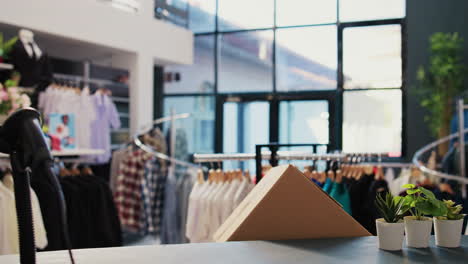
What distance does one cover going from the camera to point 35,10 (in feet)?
16.7

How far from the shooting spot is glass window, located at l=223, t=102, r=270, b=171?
298 inches

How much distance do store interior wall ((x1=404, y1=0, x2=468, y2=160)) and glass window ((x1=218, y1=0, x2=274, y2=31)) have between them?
6.72 ft

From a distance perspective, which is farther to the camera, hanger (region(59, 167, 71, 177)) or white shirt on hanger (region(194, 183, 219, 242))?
hanger (region(59, 167, 71, 177))

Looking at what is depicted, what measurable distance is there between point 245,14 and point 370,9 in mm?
1901

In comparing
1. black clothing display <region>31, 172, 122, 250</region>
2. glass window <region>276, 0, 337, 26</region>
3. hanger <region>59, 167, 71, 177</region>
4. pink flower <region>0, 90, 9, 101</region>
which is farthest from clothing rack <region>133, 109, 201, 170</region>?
glass window <region>276, 0, 337, 26</region>

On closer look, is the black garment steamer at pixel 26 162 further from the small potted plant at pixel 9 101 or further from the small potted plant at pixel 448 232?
the small potted plant at pixel 9 101

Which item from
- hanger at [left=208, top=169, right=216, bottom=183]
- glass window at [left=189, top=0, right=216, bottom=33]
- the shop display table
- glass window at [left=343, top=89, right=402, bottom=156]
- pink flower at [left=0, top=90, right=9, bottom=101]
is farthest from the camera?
glass window at [left=189, top=0, right=216, bottom=33]

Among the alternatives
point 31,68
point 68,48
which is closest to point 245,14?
point 68,48

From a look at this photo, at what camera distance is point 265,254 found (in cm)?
102

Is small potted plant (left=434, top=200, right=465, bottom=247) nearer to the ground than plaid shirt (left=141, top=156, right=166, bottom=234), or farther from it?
farther from it

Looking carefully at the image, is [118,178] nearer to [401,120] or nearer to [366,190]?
[366,190]

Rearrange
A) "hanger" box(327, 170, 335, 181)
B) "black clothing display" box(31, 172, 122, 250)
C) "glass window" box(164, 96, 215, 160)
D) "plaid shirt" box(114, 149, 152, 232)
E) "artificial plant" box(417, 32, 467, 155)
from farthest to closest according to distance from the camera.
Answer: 1. "glass window" box(164, 96, 215, 160)
2. "artificial plant" box(417, 32, 467, 155)
3. "plaid shirt" box(114, 149, 152, 232)
4. "black clothing display" box(31, 172, 122, 250)
5. "hanger" box(327, 170, 335, 181)

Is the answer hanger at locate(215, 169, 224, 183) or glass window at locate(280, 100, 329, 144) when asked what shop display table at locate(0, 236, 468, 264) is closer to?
hanger at locate(215, 169, 224, 183)

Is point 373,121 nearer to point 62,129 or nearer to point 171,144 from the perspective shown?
point 171,144
